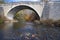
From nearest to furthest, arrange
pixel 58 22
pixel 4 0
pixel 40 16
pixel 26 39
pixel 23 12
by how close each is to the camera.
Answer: pixel 26 39
pixel 58 22
pixel 40 16
pixel 4 0
pixel 23 12

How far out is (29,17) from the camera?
136ft

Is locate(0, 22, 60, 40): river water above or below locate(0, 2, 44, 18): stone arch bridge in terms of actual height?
below

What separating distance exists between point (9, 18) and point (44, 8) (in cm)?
692

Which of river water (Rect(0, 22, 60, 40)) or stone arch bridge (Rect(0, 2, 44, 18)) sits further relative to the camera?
stone arch bridge (Rect(0, 2, 44, 18))

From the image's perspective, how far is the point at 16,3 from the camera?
35.9 meters

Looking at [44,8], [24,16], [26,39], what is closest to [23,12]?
[24,16]

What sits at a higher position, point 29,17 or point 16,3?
point 16,3

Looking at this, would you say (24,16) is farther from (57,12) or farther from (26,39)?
(26,39)

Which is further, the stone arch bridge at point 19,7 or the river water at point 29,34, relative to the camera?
the stone arch bridge at point 19,7

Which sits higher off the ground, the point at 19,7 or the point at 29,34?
the point at 19,7

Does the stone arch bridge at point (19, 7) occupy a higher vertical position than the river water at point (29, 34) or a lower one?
higher

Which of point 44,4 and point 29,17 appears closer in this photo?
point 44,4

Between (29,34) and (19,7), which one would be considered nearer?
(29,34)

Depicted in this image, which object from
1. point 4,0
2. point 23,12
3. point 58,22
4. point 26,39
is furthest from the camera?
point 23,12
